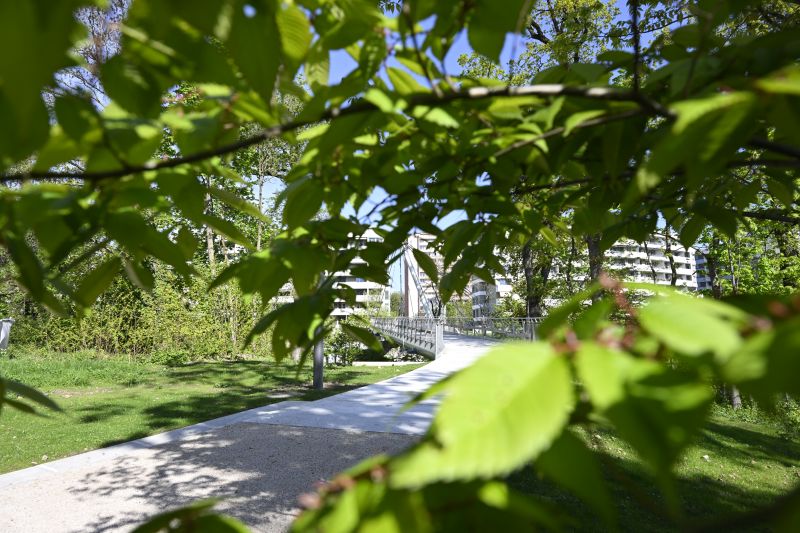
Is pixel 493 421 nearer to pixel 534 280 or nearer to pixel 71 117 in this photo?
pixel 71 117

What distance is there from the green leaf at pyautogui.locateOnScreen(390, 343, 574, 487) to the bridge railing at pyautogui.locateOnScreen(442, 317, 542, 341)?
9149 mm

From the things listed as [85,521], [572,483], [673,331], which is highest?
[673,331]

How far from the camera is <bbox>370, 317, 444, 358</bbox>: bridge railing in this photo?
16.3 metres

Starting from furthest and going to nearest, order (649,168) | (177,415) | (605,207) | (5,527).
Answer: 1. (177,415)
2. (5,527)
3. (605,207)
4. (649,168)

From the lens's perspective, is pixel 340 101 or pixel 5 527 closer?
pixel 340 101

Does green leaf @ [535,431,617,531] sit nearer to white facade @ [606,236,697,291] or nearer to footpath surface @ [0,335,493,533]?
white facade @ [606,236,697,291]

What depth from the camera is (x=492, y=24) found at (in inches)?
27.5

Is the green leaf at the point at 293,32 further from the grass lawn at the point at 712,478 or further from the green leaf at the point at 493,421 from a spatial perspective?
the grass lawn at the point at 712,478

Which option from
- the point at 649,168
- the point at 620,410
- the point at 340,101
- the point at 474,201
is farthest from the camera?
the point at 474,201

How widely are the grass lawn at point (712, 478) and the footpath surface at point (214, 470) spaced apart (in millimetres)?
1632

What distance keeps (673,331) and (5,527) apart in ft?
18.1

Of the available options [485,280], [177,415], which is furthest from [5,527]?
[485,280]

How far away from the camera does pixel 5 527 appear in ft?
13.6

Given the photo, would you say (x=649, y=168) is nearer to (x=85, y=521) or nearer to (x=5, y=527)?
(x=85, y=521)
